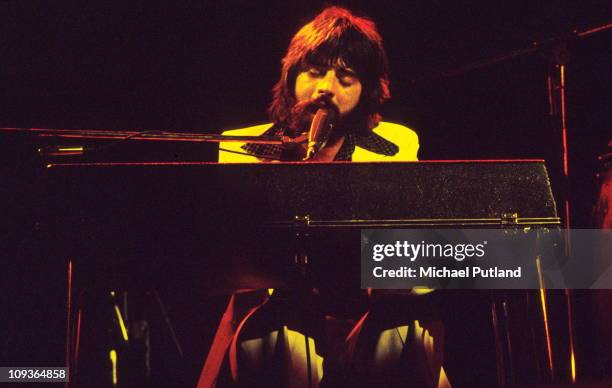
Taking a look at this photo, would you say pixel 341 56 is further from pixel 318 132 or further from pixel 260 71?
pixel 318 132

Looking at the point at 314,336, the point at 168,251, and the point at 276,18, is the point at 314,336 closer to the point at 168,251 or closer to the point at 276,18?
the point at 168,251

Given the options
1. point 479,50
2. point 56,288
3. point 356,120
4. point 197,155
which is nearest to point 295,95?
point 356,120

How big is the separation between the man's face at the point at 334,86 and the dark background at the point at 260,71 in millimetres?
261

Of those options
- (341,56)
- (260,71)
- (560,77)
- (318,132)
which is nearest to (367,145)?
(341,56)

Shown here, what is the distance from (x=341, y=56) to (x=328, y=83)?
0.18m

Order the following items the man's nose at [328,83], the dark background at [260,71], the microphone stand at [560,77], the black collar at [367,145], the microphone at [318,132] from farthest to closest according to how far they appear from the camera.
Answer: the dark background at [260,71]
the man's nose at [328,83]
the black collar at [367,145]
the microphone stand at [560,77]
the microphone at [318,132]

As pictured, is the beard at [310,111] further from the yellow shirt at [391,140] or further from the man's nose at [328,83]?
the yellow shirt at [391,140]

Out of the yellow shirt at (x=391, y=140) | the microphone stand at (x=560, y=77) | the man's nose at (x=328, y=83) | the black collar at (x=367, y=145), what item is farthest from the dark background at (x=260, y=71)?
the microphone stand at (x=560, y=77)

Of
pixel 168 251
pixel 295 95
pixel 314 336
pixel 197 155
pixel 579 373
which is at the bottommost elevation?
pixel 579 373

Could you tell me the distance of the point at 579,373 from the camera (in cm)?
356

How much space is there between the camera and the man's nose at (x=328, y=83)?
368 cm

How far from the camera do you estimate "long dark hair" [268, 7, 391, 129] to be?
12.3ft

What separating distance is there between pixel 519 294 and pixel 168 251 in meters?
1.26

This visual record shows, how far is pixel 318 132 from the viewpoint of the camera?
8.07 ft
